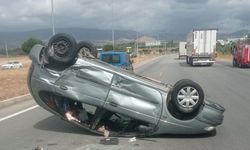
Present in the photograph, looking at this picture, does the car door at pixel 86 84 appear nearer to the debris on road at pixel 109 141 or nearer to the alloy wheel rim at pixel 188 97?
the debris on road at pixel 109 141

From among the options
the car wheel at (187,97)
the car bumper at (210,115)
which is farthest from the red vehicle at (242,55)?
the car wheel at (187,97)

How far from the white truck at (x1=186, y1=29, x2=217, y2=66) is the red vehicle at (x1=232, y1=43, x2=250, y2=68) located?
2456 millimetres

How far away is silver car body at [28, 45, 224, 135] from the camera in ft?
27.8

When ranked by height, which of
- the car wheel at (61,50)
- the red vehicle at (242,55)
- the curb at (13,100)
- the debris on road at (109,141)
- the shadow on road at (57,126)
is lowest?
the red vehicle at (242,55)

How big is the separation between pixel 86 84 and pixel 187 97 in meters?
1.89

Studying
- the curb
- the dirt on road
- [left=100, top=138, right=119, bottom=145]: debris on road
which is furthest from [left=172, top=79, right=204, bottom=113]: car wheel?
the dirt on road

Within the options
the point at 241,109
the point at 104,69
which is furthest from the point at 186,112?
the point at 241,109

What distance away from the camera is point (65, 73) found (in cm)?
880

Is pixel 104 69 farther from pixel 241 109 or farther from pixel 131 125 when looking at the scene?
pixel 241 109

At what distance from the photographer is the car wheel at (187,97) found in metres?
8.38

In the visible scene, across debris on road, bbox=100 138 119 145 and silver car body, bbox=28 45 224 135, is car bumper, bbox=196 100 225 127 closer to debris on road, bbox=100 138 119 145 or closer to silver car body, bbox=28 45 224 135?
silver car body, bbox=28 45 224 135

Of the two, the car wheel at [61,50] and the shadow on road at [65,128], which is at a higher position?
the car wheel at [61,50]

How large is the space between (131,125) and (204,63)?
131 ft

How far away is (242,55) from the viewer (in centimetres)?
4244
